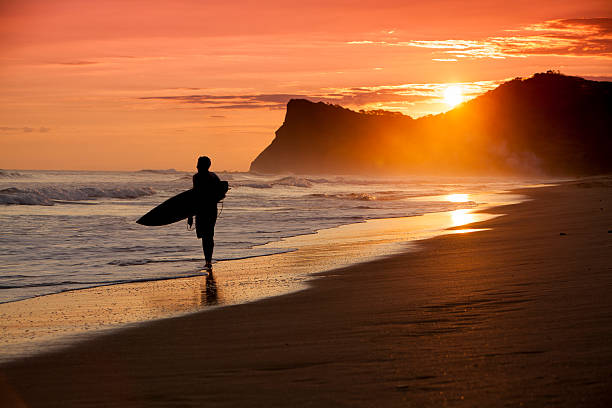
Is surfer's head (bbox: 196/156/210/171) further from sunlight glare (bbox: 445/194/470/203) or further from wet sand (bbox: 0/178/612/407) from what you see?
sunlight glare (bbox: 445/194/470/203)

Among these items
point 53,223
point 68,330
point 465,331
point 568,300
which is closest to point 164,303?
point 68,330

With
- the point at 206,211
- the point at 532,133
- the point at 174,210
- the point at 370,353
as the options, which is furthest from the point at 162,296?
the point at 532,133

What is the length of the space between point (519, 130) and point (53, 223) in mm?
176696

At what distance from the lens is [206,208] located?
33.9 feet

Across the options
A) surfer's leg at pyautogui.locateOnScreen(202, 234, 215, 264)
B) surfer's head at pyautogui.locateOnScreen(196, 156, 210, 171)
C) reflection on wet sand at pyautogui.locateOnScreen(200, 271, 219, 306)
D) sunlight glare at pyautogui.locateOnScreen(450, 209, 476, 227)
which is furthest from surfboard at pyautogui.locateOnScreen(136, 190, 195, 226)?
sunlight glare at pyautogui.locateOnScreen(450, 209, 476, 227)

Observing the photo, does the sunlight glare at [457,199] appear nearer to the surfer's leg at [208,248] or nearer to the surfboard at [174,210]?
the surfboard at [174,210]

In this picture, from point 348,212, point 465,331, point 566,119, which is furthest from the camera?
point 566,119

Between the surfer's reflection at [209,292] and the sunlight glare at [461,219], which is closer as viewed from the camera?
the surfer's reflection at [209,292]

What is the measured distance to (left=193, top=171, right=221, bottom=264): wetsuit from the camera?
33.5ft

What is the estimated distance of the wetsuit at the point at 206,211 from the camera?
10203 mm

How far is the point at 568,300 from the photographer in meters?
5.10

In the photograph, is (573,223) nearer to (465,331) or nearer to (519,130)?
(465,331)

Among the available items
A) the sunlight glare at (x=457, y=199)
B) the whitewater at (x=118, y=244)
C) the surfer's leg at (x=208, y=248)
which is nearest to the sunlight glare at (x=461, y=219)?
the whitewater at (x=118, y=244)

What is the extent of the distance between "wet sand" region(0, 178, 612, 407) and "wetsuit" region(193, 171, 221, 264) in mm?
3398
